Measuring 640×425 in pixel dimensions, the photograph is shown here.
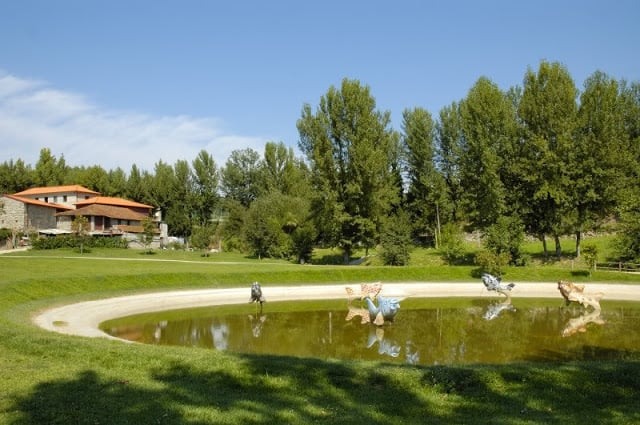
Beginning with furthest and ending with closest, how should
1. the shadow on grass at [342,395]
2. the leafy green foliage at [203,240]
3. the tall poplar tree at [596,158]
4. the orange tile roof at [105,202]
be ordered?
the orange tile roof at [105,202], the leafy green foliage at [203,240], the tall poplar tree at [596,158], the shadow on grass at [342,395]

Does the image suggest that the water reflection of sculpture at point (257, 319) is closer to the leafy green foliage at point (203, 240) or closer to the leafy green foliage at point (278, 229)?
the leafy green foliage at point (278, 229)

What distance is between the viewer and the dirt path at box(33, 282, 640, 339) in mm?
21672

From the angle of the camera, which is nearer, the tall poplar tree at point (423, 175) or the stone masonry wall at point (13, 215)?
the tall poplar tree at point (423, 175)

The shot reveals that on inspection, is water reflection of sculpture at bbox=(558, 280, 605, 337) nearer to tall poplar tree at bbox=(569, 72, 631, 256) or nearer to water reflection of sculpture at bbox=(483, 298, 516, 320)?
water reflection of sculpture at bbox=(483, 298, 516, 320)

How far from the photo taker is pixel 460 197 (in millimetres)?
55062

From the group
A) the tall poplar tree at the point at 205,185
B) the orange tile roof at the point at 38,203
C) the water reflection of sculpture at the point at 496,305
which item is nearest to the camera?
the water reflection of sculpture at the point at 496,305

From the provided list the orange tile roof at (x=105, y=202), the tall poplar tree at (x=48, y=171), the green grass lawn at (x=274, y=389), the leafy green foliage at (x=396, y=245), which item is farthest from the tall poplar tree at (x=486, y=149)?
the tall poplar tree at (x=48, y=171)

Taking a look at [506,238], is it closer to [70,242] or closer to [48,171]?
[70,242]

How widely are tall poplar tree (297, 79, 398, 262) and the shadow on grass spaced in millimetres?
34355

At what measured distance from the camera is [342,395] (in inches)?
384

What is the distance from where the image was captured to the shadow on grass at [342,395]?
328 inches

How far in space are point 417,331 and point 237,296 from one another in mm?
12878

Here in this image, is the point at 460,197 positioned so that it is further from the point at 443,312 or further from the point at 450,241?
the point at 443,312

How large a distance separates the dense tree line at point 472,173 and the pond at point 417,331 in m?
14.7
